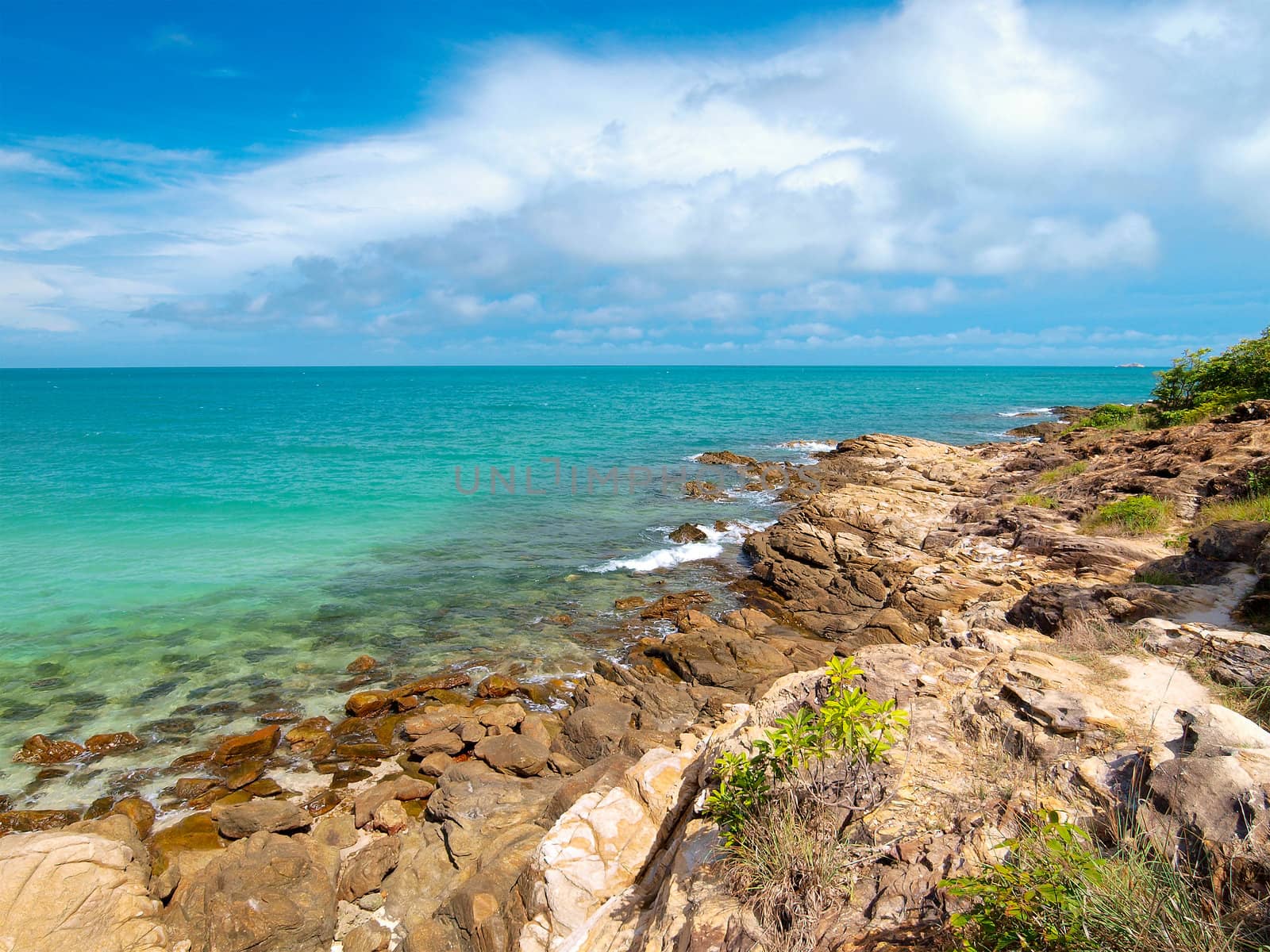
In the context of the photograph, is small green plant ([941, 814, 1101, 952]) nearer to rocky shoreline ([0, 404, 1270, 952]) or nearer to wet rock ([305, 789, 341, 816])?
rocky shoreline ([0, 404, 1270, 952])

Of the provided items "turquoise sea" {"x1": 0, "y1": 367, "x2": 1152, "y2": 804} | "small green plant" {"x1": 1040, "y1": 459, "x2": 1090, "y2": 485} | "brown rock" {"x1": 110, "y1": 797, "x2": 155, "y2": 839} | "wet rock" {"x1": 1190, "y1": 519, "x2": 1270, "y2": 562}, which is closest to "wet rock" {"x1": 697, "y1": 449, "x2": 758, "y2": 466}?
"turquoise sea" {"x1": 0, "y1": 367, "x2": 1152, "y2": 804}

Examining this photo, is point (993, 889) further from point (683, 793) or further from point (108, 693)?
point (108, 693)

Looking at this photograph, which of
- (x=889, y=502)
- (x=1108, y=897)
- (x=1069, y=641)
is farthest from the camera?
(x=889, y=502)

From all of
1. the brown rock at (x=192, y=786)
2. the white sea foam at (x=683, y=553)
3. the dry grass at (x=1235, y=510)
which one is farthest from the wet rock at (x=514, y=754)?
the dry grass at (x=1235, y=510)

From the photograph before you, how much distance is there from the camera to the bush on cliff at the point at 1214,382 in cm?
2427

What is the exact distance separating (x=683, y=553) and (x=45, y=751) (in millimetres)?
18295

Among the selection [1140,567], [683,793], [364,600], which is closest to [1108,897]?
[683,793]

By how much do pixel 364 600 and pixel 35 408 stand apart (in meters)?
97.6

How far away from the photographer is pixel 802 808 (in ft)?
16.8

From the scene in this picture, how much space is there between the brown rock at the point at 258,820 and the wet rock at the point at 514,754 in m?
2.92

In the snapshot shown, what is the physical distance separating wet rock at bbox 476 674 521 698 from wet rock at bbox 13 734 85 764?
7.48 m

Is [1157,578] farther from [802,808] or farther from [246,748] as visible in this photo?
[246,748]

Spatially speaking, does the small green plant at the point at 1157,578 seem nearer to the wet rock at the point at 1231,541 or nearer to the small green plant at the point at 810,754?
the wet rock at the point at 1231,541

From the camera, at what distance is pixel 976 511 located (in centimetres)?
2369
